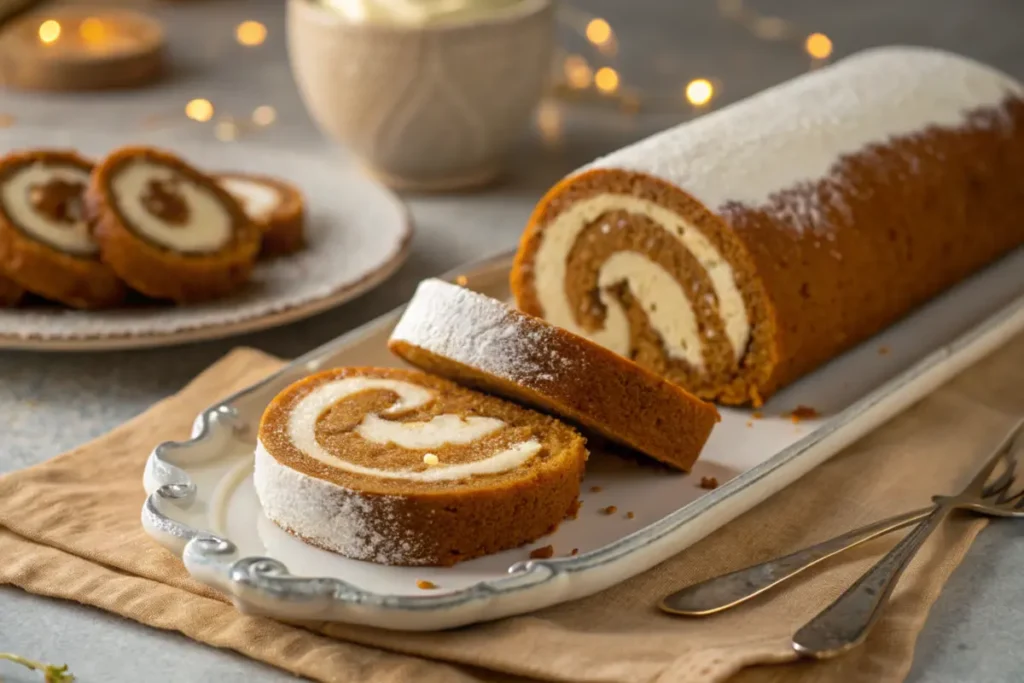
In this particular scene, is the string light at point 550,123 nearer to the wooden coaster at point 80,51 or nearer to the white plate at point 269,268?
the white plate at point 269,268

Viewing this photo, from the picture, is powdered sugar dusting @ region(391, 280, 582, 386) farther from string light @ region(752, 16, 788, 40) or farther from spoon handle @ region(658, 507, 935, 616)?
string light @ region(752, 16, 788, 40)

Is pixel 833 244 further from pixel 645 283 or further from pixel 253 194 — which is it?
pixel 253 194

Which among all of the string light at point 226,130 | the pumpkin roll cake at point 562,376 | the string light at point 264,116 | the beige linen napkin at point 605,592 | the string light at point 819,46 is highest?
the string light at point 819,46

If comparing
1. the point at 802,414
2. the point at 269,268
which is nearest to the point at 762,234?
the point at 802,414

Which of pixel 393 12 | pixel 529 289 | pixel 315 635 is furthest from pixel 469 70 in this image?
pixel 315 635

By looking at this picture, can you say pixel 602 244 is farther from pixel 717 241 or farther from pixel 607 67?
pixel 607 67

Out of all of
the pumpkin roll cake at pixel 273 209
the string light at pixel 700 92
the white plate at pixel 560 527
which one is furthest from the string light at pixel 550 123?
the white plate at pixel 560 527

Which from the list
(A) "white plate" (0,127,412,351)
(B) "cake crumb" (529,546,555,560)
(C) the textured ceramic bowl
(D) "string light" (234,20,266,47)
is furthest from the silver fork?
(D) "string light" (234,20,266,47)
